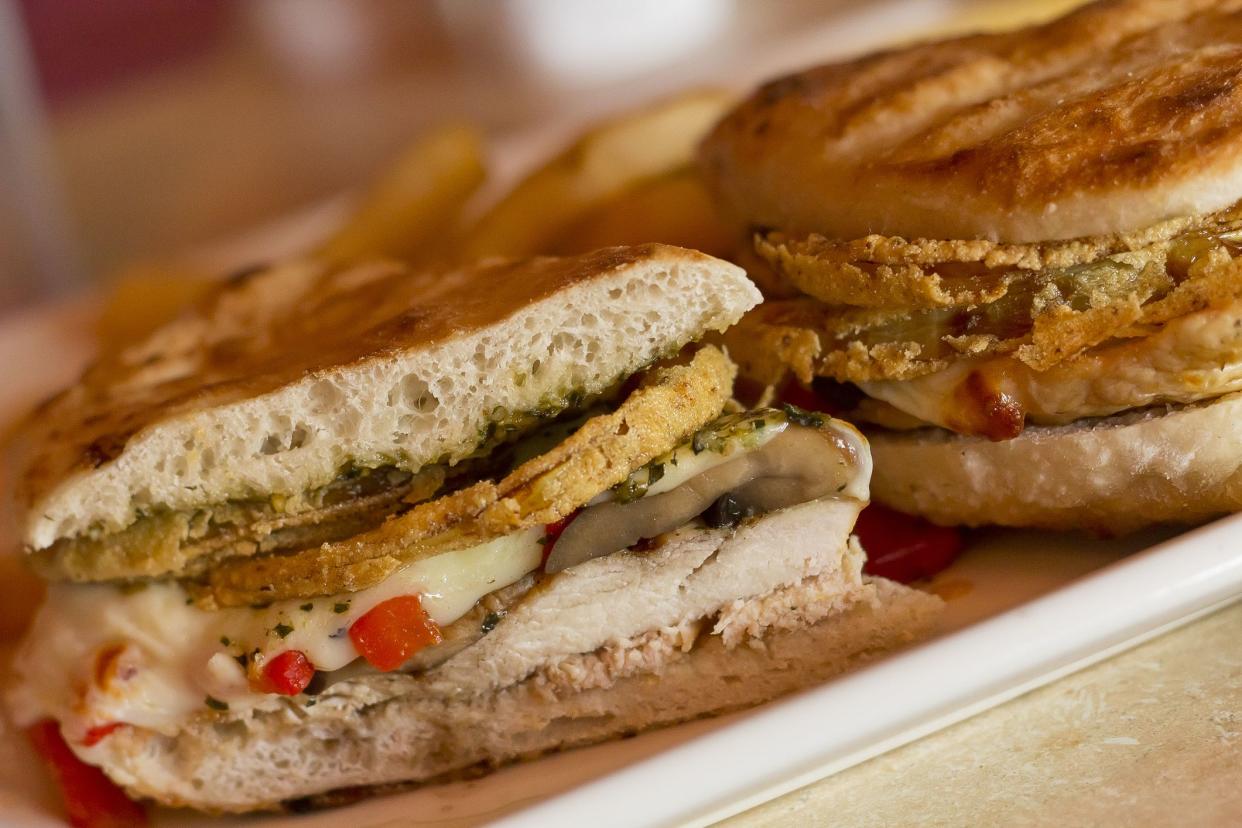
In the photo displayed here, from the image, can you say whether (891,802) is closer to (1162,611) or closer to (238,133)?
(1162,611)

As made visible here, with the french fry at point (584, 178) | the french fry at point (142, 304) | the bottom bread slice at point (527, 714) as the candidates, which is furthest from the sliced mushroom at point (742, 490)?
the french fry at point (142, 304)

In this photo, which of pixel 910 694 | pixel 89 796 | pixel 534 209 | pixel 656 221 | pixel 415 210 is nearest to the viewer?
pixel 910 694

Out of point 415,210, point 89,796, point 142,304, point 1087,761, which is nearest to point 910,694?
point 1087,761

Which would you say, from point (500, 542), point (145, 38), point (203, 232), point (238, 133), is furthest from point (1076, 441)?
point (145, 38)

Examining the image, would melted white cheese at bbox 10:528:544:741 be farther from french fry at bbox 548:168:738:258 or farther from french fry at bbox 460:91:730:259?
french fry at bbox 460:91:730:259

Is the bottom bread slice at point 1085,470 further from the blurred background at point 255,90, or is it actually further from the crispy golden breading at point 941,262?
the blurred background at point 255,90

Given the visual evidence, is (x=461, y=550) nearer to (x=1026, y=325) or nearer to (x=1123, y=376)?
(x=1026, y=325)
